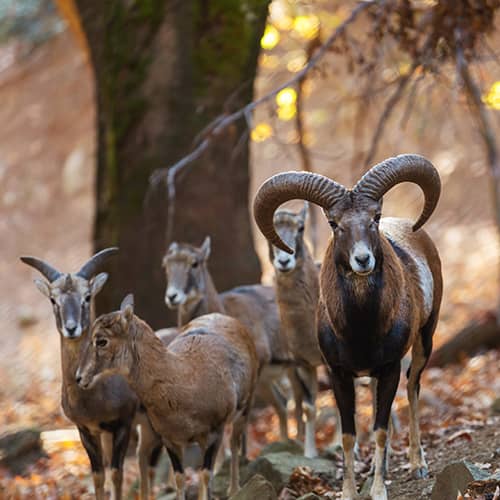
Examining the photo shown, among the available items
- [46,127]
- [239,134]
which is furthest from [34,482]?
[46,127]

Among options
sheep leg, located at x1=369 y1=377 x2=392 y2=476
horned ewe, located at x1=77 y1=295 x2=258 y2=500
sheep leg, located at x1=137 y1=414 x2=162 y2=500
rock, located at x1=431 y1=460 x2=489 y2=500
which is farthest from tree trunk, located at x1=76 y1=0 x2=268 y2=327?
rock, located at x1=431 y1=460 x2=489 y2=500

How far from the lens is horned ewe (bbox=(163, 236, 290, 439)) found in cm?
1092

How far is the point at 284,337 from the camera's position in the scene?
36.5 feet

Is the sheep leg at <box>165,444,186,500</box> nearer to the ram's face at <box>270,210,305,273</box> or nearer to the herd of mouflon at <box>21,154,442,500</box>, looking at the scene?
the herd of mouflon at <box>21,154,442,500</box>

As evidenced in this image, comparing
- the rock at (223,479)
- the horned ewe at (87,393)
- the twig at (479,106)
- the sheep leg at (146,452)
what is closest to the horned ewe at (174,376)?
the horned ewe at (87,393)

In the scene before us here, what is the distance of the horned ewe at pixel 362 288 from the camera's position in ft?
24.3

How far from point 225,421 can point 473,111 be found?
6.51m

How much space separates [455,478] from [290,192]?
2.49m

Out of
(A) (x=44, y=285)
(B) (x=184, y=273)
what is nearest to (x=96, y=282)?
(A) (x=44, y=285)

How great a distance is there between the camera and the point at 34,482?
12258 mm

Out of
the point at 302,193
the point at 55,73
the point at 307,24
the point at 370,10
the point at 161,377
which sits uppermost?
the point at 55,73

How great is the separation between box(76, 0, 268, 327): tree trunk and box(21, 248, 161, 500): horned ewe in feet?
12.5

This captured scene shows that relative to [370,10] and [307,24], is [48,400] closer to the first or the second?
[307,24]

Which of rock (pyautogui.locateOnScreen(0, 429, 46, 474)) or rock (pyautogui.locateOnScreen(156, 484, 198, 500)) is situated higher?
rock (pyautogui.locateOnScreen(0, 429, 46, 474))
